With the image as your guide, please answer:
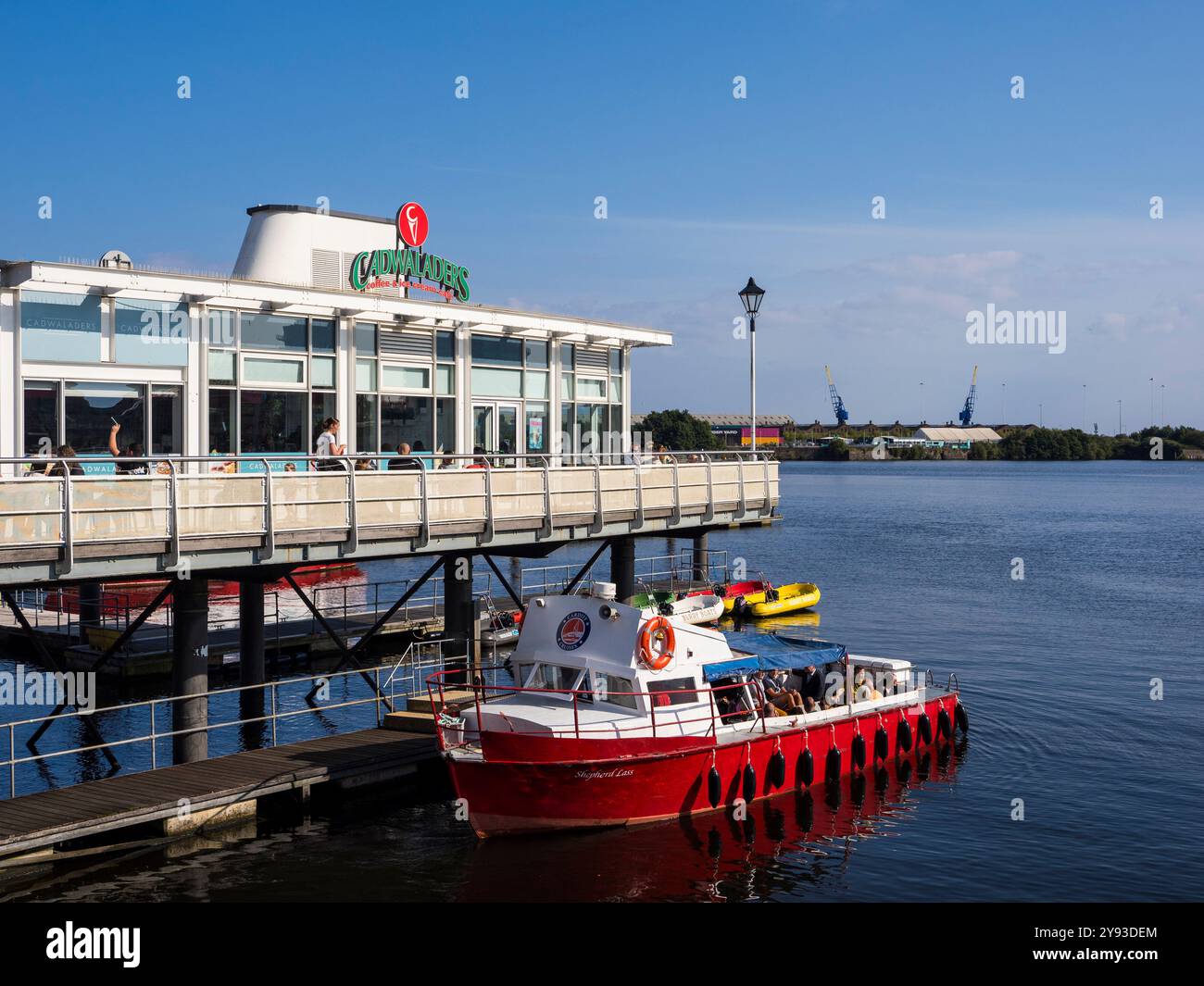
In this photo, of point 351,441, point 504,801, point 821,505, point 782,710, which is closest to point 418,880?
point 504,801

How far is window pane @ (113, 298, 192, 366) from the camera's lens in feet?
82.1

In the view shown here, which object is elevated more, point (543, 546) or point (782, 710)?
point (543, 546)

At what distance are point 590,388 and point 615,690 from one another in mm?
13534

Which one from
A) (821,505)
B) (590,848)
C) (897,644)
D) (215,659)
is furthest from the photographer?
(821,505)

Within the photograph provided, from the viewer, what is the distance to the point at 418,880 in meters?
21.8

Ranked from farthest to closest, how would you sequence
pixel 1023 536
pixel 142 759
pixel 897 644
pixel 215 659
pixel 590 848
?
1. pixel 1023 536
2. pixel 897 644
3. pixel 215 659
4. pixel 142 759
5. pixel 590 848

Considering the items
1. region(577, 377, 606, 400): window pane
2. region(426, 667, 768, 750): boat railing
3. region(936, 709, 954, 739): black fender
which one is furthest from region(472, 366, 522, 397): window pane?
region(936, 709, 954, 739): black fender

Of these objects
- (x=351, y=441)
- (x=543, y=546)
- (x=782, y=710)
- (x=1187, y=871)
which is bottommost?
(x=1187, y=871)

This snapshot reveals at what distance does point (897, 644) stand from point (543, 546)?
811 inches

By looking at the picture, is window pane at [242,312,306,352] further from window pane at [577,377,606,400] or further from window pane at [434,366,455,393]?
window pane at [577,377,606,400]

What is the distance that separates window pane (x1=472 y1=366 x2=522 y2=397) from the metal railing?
6.34ft

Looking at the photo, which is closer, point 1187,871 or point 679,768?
point 1187,871

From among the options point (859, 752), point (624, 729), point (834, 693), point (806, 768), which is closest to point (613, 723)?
point (624, 729)

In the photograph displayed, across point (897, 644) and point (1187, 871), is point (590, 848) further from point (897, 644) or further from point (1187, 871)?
point (897, 644)
